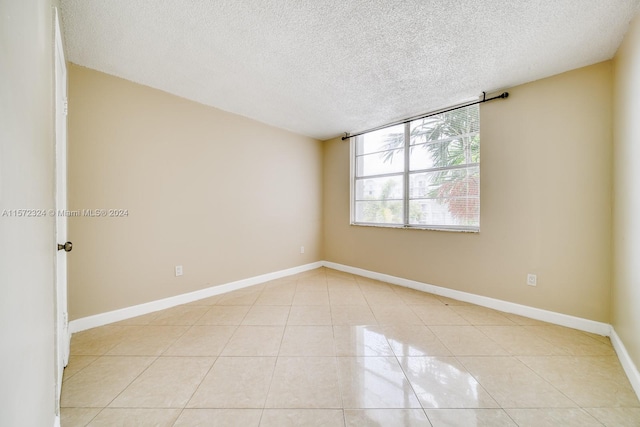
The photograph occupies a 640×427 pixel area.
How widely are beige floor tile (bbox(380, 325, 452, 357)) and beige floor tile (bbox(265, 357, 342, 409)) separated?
59 cm

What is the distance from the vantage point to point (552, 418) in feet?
4.05

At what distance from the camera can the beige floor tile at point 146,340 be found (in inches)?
70.8

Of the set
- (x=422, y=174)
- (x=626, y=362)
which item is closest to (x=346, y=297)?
(x=422, y=174)

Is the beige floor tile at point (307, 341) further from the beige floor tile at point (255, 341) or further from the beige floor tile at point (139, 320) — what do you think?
the beige floor tile at point (139, 320)

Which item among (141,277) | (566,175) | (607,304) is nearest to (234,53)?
(141,277)

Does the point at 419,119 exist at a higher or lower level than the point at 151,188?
higher

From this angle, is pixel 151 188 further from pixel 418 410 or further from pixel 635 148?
pixel 635 148

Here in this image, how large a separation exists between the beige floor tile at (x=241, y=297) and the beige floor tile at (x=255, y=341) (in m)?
0.64

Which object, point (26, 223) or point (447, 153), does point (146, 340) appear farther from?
point (447, 153)

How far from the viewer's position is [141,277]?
7.99 feet

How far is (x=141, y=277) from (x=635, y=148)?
4426 mm

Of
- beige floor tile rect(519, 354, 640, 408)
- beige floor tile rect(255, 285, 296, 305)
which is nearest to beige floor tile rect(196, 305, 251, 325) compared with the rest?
beige floor tile rect(255, 285, 296, 305)

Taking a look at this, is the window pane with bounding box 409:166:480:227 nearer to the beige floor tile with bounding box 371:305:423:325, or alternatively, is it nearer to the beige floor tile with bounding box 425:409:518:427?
the beige floor tile with bounding box 371:305:423:325

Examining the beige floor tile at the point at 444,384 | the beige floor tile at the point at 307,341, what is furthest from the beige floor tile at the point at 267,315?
the beige floor tile at the point at 444,384
